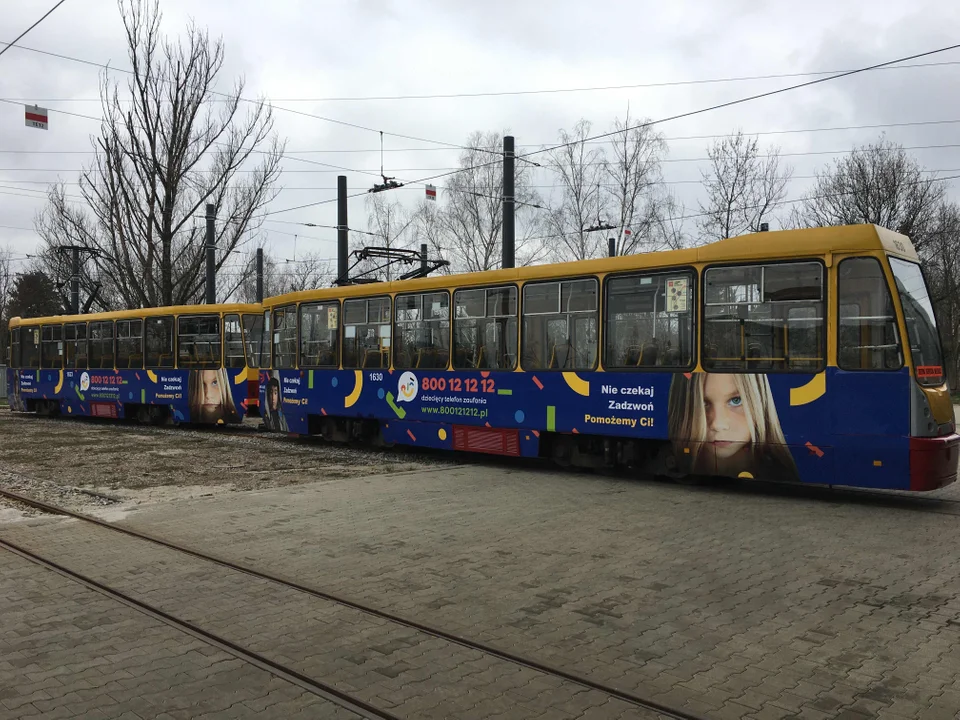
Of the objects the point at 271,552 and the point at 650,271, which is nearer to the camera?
the point at 271,552

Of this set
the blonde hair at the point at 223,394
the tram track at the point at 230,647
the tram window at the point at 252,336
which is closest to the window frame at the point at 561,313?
the tram track at the point at 230,647

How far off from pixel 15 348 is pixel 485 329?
66.4 ft

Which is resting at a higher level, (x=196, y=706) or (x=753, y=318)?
(x=753, y=318)

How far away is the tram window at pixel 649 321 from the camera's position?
1026 cm

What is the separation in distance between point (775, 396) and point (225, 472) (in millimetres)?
7458

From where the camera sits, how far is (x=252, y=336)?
19.4 metres

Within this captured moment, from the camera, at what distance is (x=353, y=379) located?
1476 cm

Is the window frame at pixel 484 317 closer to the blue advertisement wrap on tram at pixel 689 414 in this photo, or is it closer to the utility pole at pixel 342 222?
the blue advertisement wrap on tram at pixel 689 414

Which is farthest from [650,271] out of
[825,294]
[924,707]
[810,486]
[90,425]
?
[90,425]

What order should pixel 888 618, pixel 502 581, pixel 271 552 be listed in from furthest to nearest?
1. pixel 271 552
2. pixel 502 581
3. pixel 888 618

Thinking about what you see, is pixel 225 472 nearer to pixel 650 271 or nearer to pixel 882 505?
pixel 650 271

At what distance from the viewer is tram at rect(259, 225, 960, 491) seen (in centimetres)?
882

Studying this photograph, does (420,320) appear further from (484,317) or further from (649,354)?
(649,354)

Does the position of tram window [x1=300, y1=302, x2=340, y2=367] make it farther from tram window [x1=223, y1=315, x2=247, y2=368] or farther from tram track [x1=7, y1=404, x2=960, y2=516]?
tram window [x1=223, y1=315, x2=247, y2=368]
